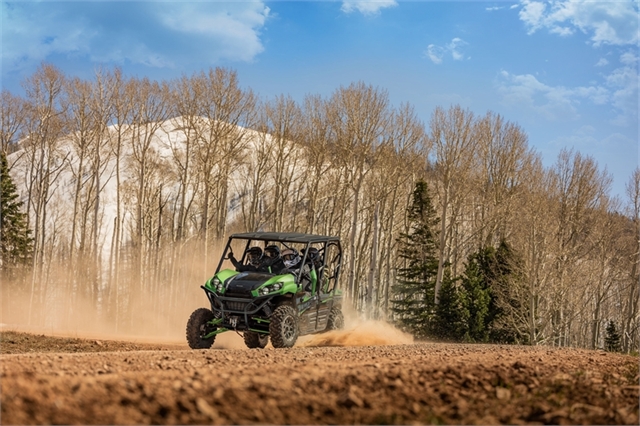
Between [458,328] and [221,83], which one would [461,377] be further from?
[221,83]

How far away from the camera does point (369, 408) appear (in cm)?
454

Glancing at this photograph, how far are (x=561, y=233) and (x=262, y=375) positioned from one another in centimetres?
4016

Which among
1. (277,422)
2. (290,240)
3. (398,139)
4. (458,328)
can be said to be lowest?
(458,328)

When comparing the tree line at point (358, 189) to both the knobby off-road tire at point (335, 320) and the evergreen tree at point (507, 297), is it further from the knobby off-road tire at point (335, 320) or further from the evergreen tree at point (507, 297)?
the knobby off-road tire at point (335, 320)

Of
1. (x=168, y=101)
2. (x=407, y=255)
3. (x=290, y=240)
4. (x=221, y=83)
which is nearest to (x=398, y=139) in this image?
(x=407, y=255)

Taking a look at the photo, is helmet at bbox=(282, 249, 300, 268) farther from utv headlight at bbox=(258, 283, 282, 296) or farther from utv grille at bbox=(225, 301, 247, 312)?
utv grille at bbox=(225, 301, 247, 312)

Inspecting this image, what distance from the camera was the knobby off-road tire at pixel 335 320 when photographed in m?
15.0

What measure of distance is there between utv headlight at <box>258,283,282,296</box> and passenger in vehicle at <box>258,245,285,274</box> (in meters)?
1.11

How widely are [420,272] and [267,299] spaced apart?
27.8 meters

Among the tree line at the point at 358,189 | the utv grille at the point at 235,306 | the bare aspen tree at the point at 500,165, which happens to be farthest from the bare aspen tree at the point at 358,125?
the utv grille at the point at 235,306

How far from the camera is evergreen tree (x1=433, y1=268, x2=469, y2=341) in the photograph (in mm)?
34281

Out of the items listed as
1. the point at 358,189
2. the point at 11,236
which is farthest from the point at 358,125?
the point at 11,236

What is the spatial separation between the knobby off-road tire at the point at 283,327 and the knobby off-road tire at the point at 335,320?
7.89ft

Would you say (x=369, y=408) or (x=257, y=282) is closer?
(x=369, y=408)
